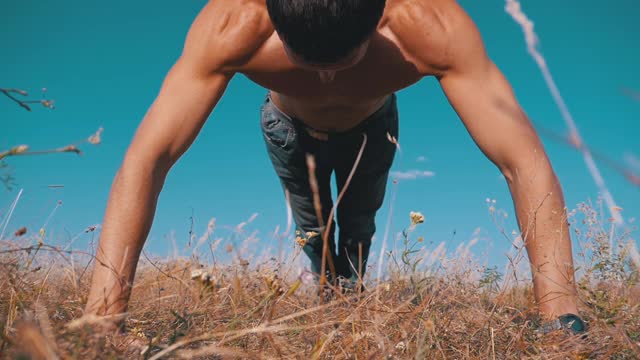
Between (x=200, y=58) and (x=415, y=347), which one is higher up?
(x=200, y=58)

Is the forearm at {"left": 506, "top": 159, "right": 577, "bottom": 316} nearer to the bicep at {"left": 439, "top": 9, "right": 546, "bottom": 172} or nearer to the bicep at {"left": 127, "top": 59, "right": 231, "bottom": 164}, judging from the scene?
the bicep at {"left": 439, "top": 9, "right": 546, "bottom": 172}

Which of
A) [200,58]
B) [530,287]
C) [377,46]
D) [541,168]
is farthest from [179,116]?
[530,287]

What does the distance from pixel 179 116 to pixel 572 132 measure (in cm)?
238

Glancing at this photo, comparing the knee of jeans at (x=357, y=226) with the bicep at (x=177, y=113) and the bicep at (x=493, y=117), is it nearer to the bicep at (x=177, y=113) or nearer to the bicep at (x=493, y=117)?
the bicep at (x=493, y=117)

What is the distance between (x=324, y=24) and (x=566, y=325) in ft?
5.43

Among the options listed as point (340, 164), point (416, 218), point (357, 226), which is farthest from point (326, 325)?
point (357, 226)

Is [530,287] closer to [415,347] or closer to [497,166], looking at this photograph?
[497,166]

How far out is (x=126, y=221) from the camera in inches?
95.6

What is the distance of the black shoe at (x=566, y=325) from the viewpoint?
2156 mm

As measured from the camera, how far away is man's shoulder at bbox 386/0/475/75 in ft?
9.33

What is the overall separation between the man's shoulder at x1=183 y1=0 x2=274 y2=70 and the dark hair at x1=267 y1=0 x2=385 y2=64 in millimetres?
248

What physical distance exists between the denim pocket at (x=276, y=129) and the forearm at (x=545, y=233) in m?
1.91

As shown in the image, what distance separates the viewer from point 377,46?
10.1 feet

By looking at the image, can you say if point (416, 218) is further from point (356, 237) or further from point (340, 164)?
point (356, 237)
